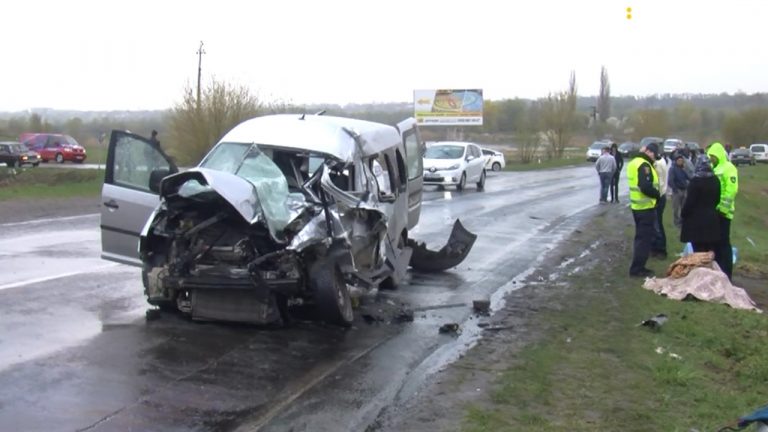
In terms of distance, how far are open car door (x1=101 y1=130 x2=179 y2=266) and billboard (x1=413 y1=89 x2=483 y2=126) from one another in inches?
2335

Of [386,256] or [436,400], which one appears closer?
[436,400]

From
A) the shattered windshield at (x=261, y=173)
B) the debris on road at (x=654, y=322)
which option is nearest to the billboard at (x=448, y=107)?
the shattered windshield at (x=261, y=173)

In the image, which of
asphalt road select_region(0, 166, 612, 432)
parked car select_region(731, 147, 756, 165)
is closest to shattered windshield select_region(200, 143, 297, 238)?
asphalt road select_region(0, 166, 612, 432)

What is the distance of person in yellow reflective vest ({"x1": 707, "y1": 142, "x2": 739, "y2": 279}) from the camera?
449 inches

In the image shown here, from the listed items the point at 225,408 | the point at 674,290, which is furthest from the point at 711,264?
the point at 225,408

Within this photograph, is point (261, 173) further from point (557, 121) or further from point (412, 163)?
point (557, 121)

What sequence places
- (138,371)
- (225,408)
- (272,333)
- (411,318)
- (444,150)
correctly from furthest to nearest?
(444,150)
(411,318)
(272,333)
(138,371)
(225,408)

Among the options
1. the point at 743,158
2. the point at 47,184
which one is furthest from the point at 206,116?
the point at 743,158

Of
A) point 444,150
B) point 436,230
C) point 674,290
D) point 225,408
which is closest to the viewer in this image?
point 225,408

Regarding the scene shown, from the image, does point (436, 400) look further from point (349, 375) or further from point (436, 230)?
point (436, 230)

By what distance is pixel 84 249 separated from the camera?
42.7 feet

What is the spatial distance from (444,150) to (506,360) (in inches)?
960

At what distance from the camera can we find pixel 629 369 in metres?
7.15

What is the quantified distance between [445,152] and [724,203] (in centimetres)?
2002
